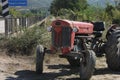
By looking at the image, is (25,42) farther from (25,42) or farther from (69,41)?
(69,41)

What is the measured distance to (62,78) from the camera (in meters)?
11.7

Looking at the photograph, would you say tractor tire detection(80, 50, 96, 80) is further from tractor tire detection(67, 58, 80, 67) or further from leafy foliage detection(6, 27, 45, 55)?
leafy foliage detection(6, 27, 45, 55)

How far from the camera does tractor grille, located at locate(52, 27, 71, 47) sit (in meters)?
12.0

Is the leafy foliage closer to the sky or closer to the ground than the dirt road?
closer to the sky

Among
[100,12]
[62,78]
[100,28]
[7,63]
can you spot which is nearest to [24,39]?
[7,63]

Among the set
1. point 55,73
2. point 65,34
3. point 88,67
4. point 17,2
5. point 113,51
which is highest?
point 17,2

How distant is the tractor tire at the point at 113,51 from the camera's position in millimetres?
12562

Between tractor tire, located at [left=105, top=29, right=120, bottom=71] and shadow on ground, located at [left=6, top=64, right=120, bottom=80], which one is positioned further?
tractor tire, located at [left=105, top=29, right=120, bottom=71]

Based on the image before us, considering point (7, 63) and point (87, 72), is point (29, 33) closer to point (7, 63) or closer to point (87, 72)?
point (7, 63)

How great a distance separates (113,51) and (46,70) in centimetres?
218

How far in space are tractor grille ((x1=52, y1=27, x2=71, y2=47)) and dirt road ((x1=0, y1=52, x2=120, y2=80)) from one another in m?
0.91

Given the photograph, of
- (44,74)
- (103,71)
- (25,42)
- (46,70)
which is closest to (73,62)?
(46,70)

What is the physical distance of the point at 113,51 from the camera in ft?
41.2

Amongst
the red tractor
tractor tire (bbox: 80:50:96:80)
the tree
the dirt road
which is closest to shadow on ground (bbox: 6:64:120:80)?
the dirt road
